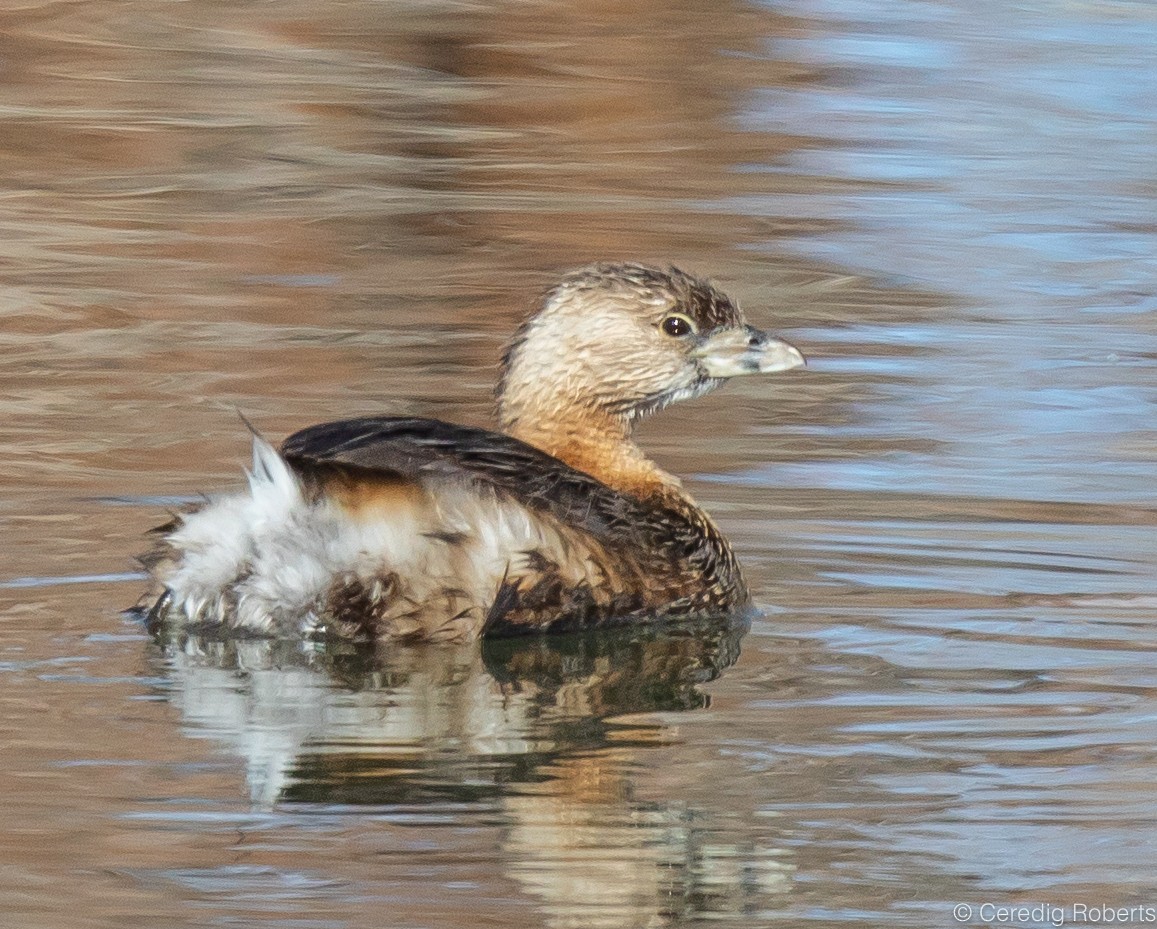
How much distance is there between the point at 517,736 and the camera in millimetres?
5051

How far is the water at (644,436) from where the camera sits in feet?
14.0

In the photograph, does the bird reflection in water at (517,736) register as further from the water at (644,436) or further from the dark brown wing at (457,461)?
the dark brown wing at (457,461)

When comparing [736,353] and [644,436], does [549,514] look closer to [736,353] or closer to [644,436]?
[736,353]

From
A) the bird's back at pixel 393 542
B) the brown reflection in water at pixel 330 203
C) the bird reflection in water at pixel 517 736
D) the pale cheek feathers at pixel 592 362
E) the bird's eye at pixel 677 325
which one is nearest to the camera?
the bird reflection in water at pixel 517 736

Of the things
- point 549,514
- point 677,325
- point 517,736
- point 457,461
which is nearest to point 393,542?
point 457,461

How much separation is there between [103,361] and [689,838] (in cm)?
511

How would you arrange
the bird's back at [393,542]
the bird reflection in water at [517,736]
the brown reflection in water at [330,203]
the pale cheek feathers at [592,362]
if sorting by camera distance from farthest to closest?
the brown reflection in water at [330,203]
the pale cheek feathers at [592,362]
the bird's back at [393,542]
the bird reflection in water at [517,736]

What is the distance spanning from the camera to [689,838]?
437cm

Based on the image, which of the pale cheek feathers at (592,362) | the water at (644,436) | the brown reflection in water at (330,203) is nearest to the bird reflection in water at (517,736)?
the water at (644,436)

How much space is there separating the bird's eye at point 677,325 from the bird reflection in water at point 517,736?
2.71 feet

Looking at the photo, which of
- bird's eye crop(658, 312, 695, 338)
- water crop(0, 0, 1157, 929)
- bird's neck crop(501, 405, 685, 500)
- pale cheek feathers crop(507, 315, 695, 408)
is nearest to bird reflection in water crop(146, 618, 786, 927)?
water crop(0, 0, 1157, 929)

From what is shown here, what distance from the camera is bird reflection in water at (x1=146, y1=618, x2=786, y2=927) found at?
4.20 m

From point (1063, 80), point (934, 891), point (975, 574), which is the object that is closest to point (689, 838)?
point (934, 891)

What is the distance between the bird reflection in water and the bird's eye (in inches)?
32.5
